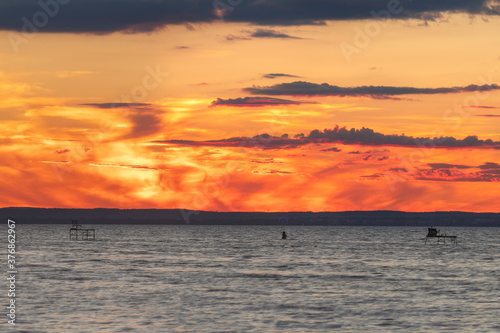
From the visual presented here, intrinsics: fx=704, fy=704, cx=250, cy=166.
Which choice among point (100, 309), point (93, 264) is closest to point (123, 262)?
point (93, 264)

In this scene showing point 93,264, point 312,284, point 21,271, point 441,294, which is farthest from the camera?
point 93,264

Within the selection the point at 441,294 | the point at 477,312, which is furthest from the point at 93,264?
the point at 477,312

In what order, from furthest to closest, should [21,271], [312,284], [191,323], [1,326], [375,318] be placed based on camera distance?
1. [21,271]
2. [312,284]
3. [375,318]
4. [191,323]
5. [1,326]

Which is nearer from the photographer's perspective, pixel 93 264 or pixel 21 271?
pixel 21 271

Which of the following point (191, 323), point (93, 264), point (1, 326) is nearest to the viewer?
point (1, 326)

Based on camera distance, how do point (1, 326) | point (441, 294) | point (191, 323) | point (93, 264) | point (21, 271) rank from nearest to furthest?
point (1, 326) → point (191, 323) → point (441, 294) → point (21, 271) → point (93, 264)

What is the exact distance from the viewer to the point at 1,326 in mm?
53375

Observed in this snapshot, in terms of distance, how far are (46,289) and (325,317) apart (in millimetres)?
34449

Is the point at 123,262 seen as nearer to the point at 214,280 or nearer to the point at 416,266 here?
the point at 214,280

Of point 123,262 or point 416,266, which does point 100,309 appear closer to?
point 123,262

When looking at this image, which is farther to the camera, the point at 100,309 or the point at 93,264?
the point at 93,264

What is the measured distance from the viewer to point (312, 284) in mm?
87500

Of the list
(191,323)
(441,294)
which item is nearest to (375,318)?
(191,323)

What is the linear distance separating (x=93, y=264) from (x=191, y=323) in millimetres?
67882
